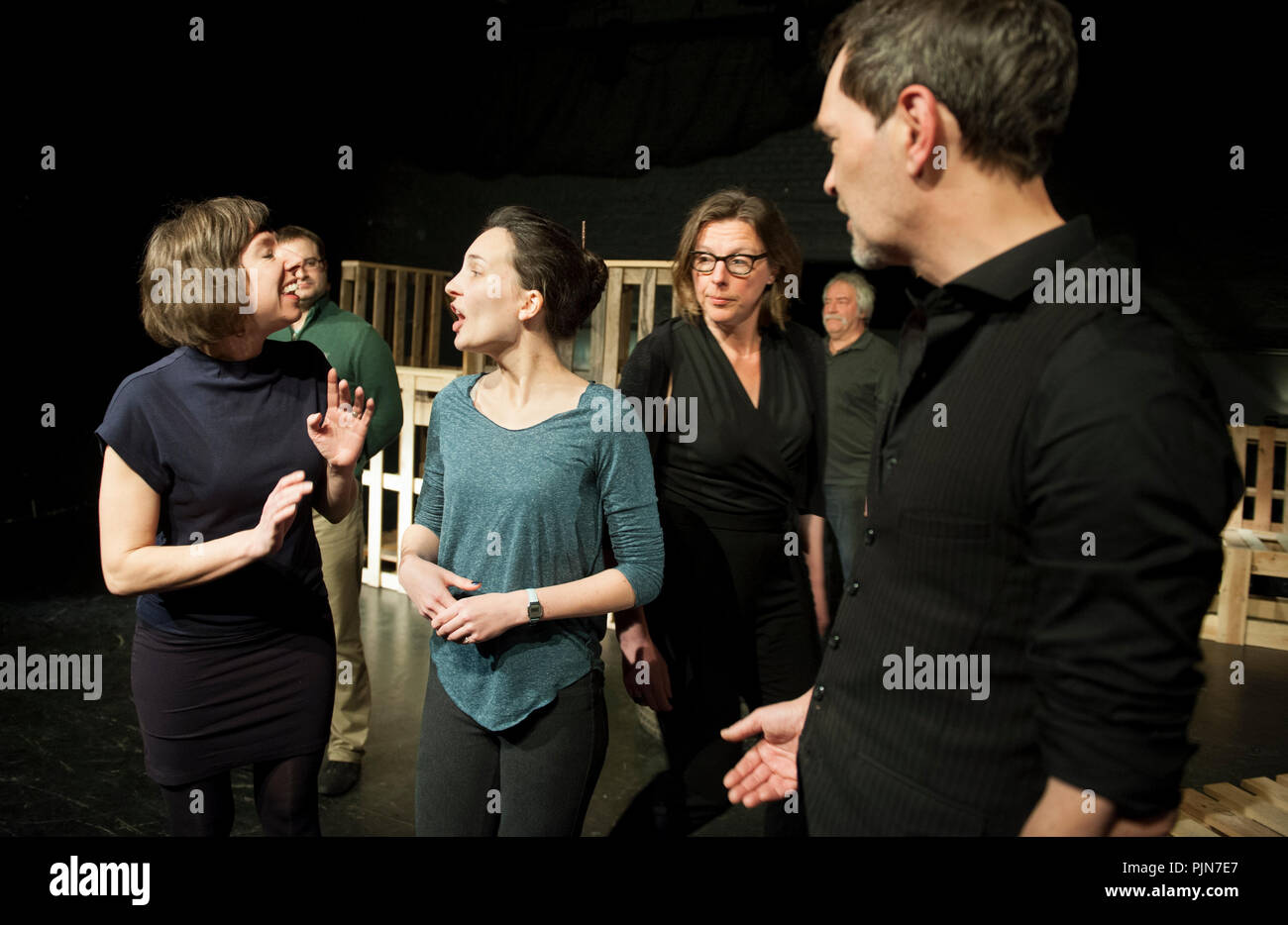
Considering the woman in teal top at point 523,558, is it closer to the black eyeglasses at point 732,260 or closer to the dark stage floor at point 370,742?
the black eyeglasses at point 732,260

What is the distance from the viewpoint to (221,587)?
6.59 feet

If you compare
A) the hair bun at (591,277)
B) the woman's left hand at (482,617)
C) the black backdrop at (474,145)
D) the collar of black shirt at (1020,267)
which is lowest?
the woman's left hand at (482,617)

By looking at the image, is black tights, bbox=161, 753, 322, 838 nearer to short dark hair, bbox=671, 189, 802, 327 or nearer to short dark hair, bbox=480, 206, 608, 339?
A: short dark hair, bbox=480, 206, 608, 339

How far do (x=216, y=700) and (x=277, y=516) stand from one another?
45cm

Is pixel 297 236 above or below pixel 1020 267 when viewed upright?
above

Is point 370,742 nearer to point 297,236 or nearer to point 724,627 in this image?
point 724,627

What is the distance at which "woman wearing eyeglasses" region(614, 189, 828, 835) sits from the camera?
2.74 metres

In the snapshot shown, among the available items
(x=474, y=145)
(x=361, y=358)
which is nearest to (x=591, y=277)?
(x=361, y=358)

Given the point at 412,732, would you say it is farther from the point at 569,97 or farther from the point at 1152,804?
the point at 569,97

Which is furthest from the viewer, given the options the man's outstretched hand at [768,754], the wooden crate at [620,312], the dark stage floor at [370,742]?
the wooden crate at [620,312]

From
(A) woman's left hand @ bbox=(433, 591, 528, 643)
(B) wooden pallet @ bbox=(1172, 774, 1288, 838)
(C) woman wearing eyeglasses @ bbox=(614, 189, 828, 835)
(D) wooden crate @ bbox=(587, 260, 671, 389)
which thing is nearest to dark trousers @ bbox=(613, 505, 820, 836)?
(C) woman wearing eyeglasses @ bbox=(614, 189, 828, 835)

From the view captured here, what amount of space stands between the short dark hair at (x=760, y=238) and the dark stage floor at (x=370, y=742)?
1719 millimetres

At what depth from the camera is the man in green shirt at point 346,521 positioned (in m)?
3.42

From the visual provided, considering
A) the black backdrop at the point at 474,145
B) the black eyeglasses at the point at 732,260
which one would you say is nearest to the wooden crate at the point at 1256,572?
the black backdrop at the point at 474,145
